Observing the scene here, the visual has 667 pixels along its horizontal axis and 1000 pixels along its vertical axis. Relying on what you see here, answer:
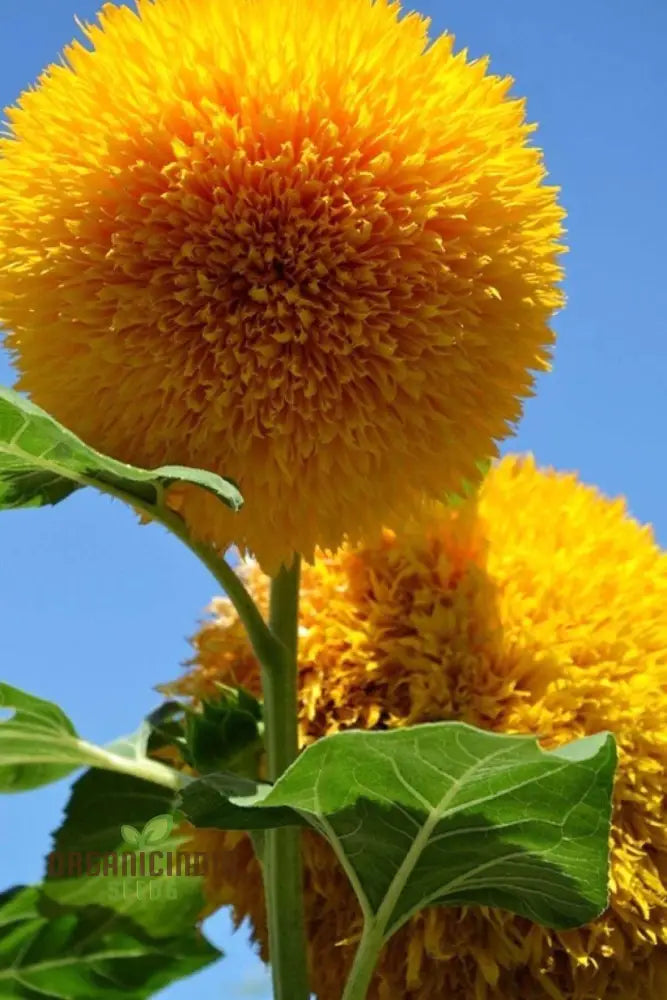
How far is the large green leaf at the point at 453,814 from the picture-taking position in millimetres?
470

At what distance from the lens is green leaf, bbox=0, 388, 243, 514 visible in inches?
20.0

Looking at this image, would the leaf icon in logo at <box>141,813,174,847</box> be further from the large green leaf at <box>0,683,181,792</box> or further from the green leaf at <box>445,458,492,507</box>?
the green leaf at <box>445,458,492,507</box>

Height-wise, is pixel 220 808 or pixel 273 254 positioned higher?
pixel 273 254

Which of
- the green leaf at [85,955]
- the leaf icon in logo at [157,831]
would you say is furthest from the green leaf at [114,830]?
the green leaf at [85,955]

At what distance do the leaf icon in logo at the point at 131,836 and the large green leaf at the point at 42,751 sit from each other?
0.03 meters

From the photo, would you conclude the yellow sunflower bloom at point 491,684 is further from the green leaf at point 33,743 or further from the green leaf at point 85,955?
the green leaf at point 85,955

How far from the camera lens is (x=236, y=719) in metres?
0.67

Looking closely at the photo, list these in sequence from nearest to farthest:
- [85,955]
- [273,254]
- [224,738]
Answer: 1. [85,955]
2. [273,254]
3. [224,738]

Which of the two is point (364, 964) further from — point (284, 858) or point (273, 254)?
point (273, 254)

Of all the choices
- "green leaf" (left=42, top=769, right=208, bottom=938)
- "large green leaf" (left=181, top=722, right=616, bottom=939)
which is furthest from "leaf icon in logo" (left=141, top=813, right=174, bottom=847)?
"large green leaf" (left=181, top=722, right=616, bottom=939)

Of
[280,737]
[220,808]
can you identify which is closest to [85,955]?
[220,808]

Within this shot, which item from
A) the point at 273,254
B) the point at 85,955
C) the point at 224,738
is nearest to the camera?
the point at 85,955

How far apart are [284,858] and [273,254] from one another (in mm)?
304

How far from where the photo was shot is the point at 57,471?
22.7 inches
